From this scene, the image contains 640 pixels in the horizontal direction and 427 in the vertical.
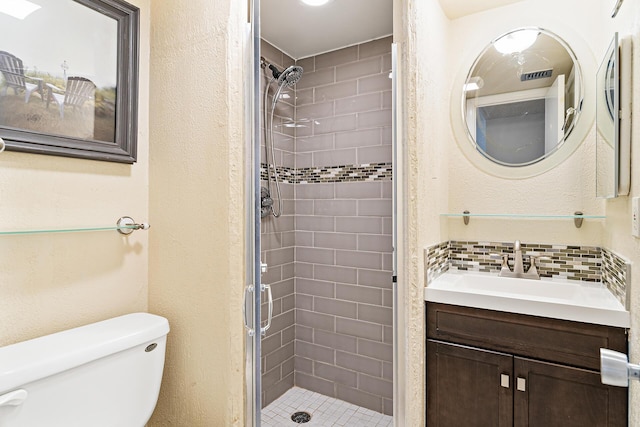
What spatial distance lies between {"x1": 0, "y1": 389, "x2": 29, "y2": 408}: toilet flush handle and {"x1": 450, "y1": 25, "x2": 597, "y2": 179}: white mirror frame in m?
2.11

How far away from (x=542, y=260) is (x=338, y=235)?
1.19 meters

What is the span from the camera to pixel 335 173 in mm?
2342

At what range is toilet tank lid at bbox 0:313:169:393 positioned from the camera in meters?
0.88

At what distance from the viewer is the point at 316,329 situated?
2420 mm

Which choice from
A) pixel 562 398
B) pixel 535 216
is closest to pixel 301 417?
pixel 562 398

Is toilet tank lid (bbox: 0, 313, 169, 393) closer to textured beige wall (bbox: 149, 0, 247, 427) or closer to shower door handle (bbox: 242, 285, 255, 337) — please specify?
textured beige wall (bbox: 149, 0, 247, 427)

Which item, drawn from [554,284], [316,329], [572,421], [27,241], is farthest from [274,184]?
[572,421]

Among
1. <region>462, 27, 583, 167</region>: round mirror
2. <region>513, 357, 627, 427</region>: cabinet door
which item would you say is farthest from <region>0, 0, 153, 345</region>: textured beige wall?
<region>462, 27, 583, 167</region>: round mirror

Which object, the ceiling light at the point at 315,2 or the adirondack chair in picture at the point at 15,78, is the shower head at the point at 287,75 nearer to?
the ceiling light at the point at 315,2

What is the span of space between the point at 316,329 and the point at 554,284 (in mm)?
1492

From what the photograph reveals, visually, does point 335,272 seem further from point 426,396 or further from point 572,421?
point 572,421

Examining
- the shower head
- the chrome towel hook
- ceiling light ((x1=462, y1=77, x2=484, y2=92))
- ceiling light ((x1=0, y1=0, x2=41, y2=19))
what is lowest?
ceiling light ((x1=0, y1=0, x2=41, y2=19))

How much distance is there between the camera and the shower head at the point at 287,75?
7.07 feet

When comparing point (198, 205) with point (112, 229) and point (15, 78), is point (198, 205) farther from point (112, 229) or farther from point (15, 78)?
point (15, 78)
